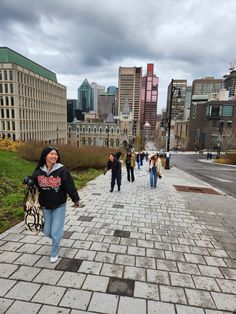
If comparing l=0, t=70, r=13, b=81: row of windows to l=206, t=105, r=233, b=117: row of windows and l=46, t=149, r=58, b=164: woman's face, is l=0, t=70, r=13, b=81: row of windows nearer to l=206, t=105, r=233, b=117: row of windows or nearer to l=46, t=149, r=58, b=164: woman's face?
l=206, t=105, r=233, b=117: row of windows

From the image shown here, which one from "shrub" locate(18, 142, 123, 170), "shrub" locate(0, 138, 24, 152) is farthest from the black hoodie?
"shrub" locate(0, 138, 24, 152)

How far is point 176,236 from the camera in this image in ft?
15.4

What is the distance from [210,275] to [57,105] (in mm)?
92966

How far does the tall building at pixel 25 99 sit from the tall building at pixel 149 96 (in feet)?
343

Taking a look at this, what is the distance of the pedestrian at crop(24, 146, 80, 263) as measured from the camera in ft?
10.5

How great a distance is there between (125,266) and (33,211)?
185 cm

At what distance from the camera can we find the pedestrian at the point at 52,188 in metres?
3.19

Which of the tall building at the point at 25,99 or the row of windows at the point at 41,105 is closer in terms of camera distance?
the tall building at the point at 25,99

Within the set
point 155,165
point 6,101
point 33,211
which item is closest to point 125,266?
point 33,211

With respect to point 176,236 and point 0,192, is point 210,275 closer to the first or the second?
point 176,236

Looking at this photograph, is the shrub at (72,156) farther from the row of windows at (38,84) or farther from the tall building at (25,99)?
the row of windows at (38,84)

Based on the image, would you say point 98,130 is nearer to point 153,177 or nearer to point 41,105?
point 41,105

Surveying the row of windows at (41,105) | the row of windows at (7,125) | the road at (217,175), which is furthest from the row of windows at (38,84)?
the road at (217,175)

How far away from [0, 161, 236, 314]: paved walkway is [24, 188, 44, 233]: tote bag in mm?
723
